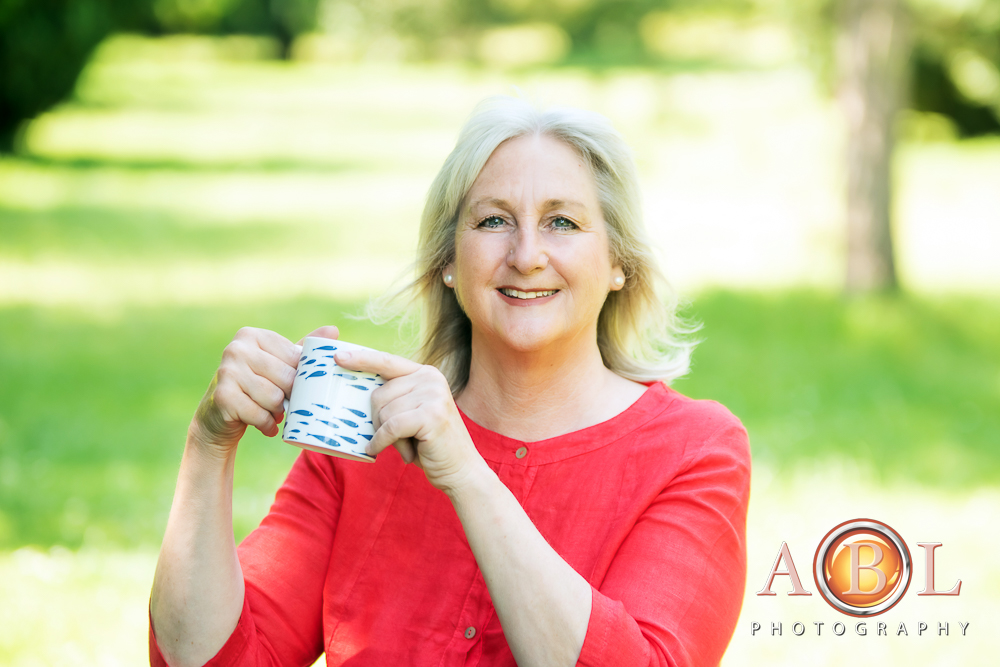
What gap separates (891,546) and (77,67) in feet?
61.6

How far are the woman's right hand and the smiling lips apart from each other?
46 cm

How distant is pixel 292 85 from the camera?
33812 millimetres

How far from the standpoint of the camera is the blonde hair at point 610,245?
93.9 inches

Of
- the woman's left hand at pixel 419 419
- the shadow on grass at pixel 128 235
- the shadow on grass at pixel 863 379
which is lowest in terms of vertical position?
the shadow on grass at pixel 863 379

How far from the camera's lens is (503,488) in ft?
6.13

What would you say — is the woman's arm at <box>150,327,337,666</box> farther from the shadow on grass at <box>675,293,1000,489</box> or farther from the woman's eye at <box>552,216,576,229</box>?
the shadow on grass at <box>675,293,1000,489</box>

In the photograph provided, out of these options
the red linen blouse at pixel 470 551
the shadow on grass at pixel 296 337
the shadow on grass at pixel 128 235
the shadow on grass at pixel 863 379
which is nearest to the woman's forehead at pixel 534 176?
the red linen blouse at pixel 470 551

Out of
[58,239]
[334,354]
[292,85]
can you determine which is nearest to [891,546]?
[334,354]

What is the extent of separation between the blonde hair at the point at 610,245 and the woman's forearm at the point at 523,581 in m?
0.83

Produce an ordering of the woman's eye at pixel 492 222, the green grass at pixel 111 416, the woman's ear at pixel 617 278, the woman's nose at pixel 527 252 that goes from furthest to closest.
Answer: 1. the green grass at pixel 111 416
2. the woman's ear at pixel 617 278
3. the woman's eye at pixel 492 222
4. the woman's nose at pixel 527 252

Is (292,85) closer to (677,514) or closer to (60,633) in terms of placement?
(60,633)

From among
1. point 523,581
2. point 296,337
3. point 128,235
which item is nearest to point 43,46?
point 128,235

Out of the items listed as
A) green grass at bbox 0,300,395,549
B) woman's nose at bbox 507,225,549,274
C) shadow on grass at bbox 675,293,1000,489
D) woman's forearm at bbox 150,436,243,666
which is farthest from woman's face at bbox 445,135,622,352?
shadow on grass at bbox 675,293,1000,489

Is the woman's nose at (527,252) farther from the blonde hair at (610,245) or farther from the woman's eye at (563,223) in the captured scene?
the blonde hair at (610,245)
